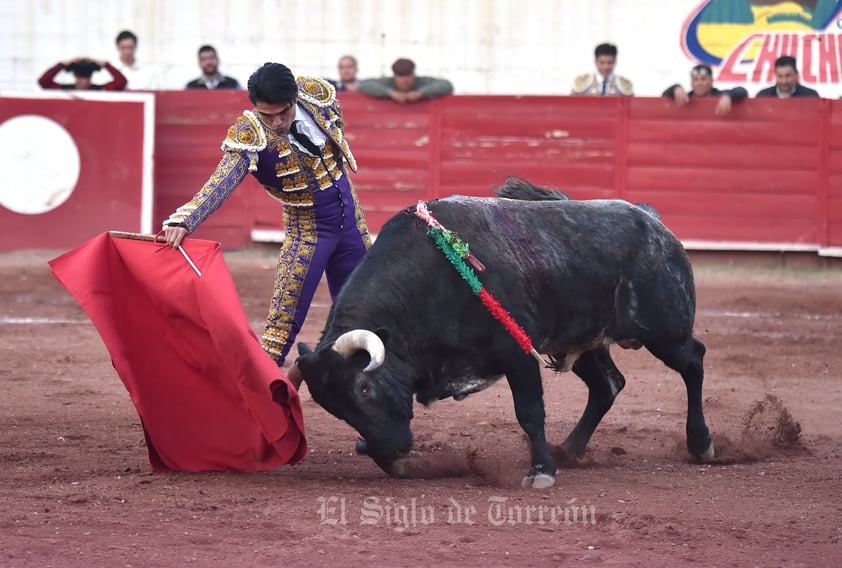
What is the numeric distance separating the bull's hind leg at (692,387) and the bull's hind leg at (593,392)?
175 mm

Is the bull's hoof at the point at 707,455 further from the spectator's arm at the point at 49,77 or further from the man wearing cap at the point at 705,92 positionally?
the spectator's arm at the point at 49,77

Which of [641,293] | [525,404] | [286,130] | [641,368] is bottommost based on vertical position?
[641,368]

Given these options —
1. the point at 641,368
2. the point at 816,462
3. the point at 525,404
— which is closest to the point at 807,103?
the point at 641,368

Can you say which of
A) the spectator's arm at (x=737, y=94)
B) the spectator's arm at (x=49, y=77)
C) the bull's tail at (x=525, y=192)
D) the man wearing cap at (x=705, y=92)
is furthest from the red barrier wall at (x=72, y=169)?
the bull's tail at (x=525, y=192)

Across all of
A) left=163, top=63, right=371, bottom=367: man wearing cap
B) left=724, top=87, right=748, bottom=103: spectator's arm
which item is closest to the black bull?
left=163, top=63, right=371, bottom=367: man wearing cap

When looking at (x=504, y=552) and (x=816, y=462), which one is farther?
(x=816, y=462)

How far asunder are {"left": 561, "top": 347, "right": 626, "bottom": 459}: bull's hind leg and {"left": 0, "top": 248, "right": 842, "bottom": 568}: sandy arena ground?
0.08 metres

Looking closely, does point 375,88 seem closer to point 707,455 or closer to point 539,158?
point 539,158

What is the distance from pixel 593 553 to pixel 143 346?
4.98ft

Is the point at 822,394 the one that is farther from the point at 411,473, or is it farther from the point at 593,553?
the point at 593,553

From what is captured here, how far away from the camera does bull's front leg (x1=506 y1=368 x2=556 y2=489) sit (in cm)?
365

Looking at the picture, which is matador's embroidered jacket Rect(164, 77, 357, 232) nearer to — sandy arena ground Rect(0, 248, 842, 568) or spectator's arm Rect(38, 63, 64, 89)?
sandy arena ground Rect(0, 248, 842, 568)

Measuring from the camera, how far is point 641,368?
5977 mm

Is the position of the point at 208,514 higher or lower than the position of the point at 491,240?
lower
